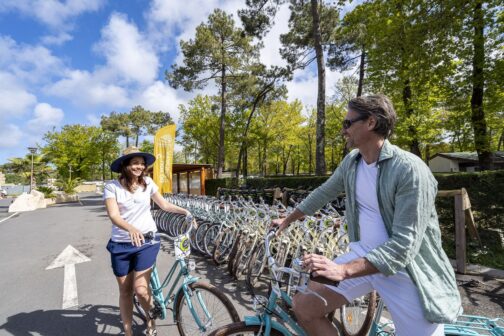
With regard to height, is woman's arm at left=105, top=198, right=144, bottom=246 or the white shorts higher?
woman's arm at left=105, top=198, right=144, bottom=246

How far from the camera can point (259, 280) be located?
434 cm

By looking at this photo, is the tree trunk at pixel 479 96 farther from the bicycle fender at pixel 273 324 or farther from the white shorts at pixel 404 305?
the bicycle fender at pixel 273 324

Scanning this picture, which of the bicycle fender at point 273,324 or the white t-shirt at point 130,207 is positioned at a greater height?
the white t-shirt at point 130,207

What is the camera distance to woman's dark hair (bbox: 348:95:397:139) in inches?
56.7

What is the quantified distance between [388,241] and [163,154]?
37.9 ft

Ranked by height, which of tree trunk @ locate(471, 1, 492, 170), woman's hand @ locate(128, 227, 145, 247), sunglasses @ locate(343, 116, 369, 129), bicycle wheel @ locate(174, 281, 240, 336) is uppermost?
tree trunk @ locate(471, 1, 492, 170)

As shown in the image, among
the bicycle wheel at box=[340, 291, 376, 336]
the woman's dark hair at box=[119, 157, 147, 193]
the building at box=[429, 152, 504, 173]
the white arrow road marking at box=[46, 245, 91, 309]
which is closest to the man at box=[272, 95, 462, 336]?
the bicycle wheel at box=[340, 291, 376, 336]

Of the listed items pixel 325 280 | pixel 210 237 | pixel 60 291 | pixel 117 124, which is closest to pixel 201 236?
pixel 210 237

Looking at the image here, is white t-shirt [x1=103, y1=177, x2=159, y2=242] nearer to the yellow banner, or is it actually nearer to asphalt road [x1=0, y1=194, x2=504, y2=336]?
asphalt road [x1=0, y1=194, x2=504, y2=336]

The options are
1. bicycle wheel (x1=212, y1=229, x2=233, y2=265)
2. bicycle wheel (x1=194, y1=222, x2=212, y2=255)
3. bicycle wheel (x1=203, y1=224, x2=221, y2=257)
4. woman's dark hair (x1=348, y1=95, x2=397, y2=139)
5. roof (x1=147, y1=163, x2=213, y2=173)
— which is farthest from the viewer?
roof (x1=147, y1=163, x2=213, y2=173)

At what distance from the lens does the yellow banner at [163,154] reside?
38.7 ft

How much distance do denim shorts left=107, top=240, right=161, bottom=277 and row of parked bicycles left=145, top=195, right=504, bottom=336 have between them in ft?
0.85

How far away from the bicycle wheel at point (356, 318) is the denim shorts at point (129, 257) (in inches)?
73.5

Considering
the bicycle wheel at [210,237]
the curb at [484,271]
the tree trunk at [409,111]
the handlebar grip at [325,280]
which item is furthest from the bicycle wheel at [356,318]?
the tree trunk at [409,111]
